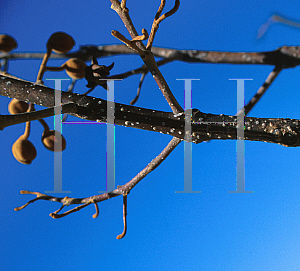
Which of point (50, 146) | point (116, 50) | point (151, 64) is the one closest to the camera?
point (151, 64)

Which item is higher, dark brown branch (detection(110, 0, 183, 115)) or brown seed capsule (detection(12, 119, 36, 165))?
dark brown branch (detection(110, 0, 183, 115))

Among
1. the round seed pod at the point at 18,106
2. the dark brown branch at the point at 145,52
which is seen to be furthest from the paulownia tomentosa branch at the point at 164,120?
the round seed pod at the point at 18,106

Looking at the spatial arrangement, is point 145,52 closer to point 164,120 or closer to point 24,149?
point 164,120

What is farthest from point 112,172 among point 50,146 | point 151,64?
point 151,64

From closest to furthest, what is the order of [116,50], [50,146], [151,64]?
[151,64]
[50,146]
[116,50]

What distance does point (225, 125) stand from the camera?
0.24m

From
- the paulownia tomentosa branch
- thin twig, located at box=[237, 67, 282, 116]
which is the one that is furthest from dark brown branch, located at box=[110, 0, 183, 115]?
thin twig, located at box=[237, 67, 282, 116]

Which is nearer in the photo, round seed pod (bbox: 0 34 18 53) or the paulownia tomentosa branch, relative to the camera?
the paulownia tomentosa branch

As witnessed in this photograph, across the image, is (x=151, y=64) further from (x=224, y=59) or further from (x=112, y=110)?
(x=224, y=59)

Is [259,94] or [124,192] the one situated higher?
[259,94]

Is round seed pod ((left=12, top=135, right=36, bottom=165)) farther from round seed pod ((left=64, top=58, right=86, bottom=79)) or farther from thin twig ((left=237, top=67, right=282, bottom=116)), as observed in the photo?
thin twig ((left=237, top=67, right=282, bottom=116))

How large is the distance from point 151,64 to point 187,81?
190mm

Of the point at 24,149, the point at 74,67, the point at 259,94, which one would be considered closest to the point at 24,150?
the point at 24,149

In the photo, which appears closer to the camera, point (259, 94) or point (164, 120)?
point (164, 120)
